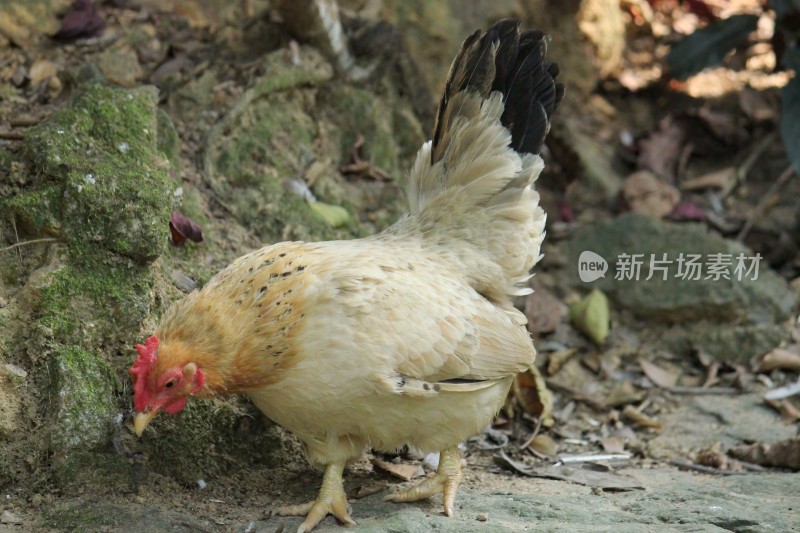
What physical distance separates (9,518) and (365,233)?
279cm

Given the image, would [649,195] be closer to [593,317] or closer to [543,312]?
[593,317]

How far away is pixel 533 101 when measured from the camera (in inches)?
184

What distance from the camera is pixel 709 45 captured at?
7.45 m

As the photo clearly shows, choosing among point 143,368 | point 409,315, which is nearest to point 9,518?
point 143,368

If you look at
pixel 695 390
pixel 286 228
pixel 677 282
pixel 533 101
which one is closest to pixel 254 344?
pixel 286 228

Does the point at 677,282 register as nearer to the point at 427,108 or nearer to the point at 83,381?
the point at 427,108

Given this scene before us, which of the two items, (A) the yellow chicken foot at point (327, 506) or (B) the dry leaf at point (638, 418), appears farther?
(B) the dry leaf at point (638, 418)

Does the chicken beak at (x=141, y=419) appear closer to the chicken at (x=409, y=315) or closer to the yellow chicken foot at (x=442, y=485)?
the chicken at (x=409, y=315)

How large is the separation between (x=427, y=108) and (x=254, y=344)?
130 inches

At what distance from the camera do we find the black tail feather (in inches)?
181

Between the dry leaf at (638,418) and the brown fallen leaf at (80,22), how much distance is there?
4.14m

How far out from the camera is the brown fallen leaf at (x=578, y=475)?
4511 mm

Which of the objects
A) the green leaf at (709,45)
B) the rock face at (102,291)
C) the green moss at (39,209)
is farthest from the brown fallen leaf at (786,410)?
the green moss at (39,209)

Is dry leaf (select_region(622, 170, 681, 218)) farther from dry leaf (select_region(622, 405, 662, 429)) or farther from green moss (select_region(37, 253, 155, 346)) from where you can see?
green moss (select_region(37, 253, 155, 346))
